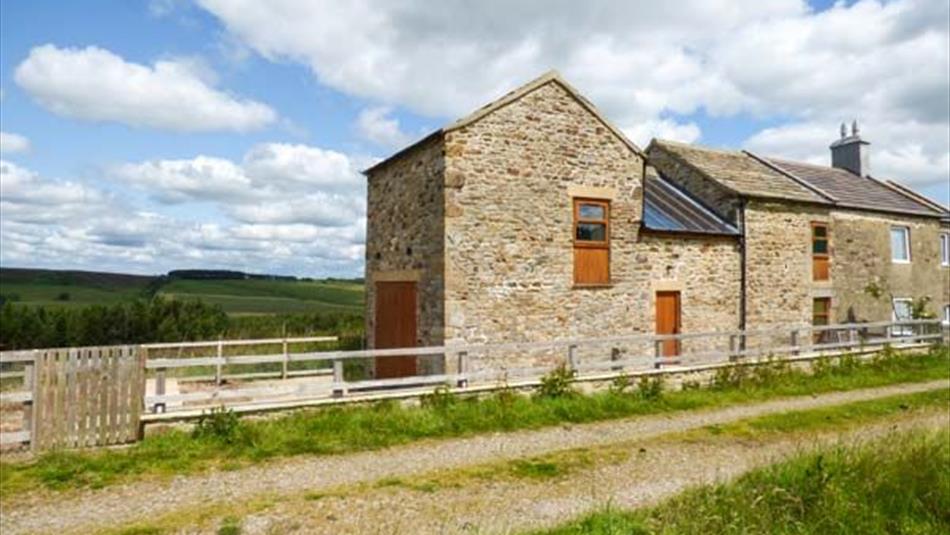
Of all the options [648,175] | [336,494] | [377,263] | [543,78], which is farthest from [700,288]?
[336,494]

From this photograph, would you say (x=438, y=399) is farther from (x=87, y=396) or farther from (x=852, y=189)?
(x=852, y=189)

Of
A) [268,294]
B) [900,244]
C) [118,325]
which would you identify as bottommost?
[118,325]

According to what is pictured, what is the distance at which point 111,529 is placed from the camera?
238 inches

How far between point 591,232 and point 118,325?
20.3 m

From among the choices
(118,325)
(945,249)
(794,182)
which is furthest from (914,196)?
(118,325)

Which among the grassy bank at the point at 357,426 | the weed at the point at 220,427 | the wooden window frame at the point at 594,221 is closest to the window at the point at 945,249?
the grassy bank at the point at 357,426

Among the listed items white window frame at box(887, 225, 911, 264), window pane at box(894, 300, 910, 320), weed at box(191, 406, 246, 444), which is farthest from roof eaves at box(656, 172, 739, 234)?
weed at box(191, 406, 246, 444)

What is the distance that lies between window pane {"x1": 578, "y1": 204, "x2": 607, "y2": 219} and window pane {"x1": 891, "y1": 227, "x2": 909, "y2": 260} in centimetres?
1472

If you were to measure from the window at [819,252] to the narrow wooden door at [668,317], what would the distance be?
21.8 ft

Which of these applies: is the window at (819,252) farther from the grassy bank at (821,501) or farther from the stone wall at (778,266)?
the grassy bank at (821,501)

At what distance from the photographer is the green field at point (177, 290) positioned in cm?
5056

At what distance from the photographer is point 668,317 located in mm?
16844

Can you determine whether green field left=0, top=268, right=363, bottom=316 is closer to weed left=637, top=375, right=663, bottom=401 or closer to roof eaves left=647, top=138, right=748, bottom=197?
roof eaves left=647, top=138, right=748, bottom=197

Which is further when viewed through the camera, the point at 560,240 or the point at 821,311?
the point at 821,311
